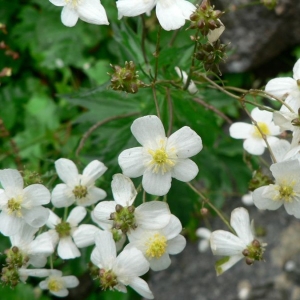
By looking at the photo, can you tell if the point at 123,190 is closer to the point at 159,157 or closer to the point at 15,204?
the point at 159,157

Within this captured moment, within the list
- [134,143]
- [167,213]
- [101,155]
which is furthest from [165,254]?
[101,155]

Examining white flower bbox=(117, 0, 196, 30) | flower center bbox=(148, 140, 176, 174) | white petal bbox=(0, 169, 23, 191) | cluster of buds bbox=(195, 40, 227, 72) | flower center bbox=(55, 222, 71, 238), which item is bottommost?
flower center bbox=(55, 222, 71, 238)

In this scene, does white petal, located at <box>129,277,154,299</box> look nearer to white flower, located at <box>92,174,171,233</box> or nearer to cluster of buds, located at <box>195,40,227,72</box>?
white flower, located at <box>92,174,171,233</box>

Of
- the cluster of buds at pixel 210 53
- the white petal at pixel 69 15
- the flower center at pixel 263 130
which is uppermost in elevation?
the white petal at pixel 69 15

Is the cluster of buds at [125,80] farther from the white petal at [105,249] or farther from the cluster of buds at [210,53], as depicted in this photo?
the white petal at [105,249]

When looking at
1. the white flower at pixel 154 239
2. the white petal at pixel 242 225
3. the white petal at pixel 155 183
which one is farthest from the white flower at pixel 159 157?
the white petal at pixel 242 225

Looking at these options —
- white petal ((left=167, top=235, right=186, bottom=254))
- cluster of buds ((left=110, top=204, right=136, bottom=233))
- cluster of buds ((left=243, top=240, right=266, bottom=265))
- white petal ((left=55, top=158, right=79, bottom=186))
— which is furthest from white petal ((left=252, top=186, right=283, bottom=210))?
white petal ((left=55, top=158, right=79, bottom=186))
